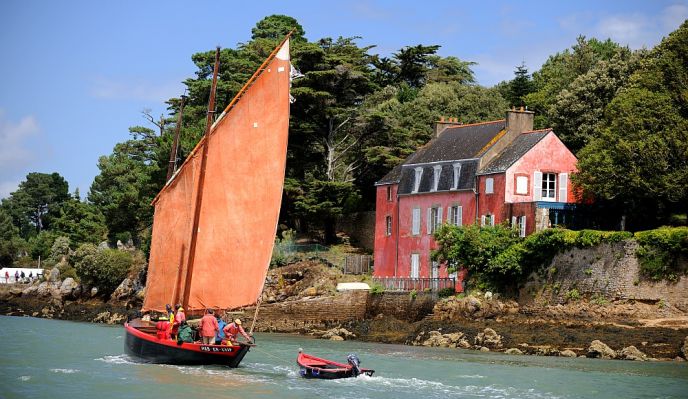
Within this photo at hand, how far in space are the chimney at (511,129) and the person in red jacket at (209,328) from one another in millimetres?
30161

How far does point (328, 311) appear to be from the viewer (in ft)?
220

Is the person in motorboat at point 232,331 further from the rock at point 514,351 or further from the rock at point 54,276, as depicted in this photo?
the rock at point 54,276

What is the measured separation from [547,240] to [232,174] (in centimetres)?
2207

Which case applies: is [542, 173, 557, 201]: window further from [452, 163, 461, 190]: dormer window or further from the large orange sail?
the large orange sail

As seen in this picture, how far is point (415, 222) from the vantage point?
71688mm

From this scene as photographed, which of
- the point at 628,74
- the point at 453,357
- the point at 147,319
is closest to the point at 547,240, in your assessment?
the point at 453,357

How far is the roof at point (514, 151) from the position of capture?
216 ft

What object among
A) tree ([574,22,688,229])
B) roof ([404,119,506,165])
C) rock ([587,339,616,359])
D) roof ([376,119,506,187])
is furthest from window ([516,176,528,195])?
rock ([587,339,616,359])

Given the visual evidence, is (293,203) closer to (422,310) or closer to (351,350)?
(422,310)

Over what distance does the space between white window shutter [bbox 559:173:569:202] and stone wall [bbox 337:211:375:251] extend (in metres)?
17.0

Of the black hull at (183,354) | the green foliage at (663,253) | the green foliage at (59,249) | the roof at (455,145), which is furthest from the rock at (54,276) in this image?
→ the green foliage at (663,253)

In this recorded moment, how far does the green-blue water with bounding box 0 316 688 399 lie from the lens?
117 ft

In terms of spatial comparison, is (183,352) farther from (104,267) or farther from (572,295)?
(104,267)

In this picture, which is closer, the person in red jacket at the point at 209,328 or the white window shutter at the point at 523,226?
the person in red jacket at the point at 209,328
